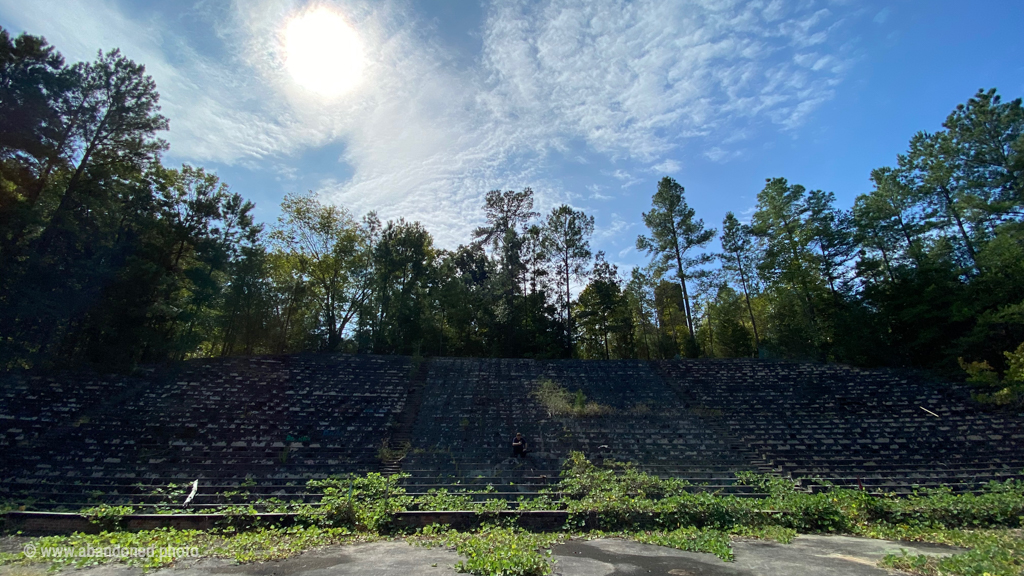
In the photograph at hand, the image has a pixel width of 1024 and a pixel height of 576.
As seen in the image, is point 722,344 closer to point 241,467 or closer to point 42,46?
point 241,467

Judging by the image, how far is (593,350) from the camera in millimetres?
32938

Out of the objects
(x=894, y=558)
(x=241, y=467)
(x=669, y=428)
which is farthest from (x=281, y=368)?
(x=894, y=558)

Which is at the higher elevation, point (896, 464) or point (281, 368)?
point (281, 368)

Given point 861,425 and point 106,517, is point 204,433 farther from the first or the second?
point 861,425

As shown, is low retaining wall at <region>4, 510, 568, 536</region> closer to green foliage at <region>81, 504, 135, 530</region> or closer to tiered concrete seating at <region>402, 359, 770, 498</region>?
green foliage at <region>81, 504, 135, 530</region>

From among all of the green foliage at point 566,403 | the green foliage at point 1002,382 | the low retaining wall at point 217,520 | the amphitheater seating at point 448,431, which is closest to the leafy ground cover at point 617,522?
the low retaining wall at point 217,520

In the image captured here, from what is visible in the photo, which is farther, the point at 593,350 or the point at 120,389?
the point at 593,350

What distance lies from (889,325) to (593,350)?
17936 mm

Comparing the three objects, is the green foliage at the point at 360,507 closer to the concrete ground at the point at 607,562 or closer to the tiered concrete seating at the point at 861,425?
the concrete ground at the point at 607,562

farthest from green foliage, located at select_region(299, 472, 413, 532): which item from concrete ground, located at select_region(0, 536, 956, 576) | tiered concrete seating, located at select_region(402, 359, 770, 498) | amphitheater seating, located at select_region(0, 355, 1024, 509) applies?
tiered concrete seating, located at select_region(402, 359, 770, 498)

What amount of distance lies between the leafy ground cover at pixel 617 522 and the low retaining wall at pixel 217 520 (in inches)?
5.7

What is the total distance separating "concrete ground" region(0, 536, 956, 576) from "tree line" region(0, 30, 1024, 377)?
15.8 meters

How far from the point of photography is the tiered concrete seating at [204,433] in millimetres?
9992

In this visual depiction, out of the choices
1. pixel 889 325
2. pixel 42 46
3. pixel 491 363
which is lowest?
pixel 491 363
